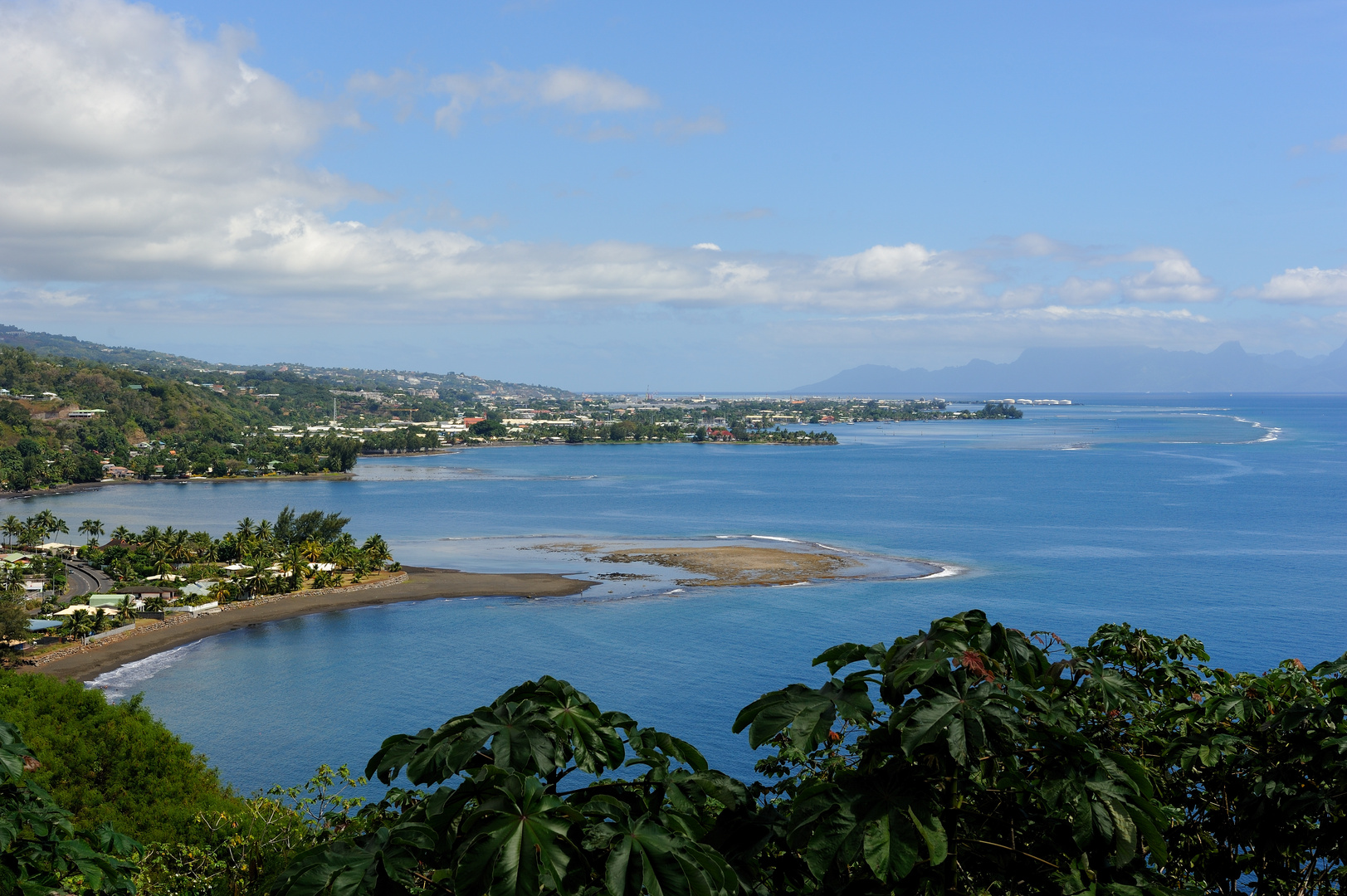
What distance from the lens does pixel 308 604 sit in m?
36.0

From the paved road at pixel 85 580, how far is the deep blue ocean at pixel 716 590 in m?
8.57

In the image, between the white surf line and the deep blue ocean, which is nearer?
the deep blue ocean

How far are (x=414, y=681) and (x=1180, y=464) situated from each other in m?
78.9

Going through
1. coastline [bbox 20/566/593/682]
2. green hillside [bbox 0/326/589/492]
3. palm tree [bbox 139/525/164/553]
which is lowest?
coastline [bbox 20/566/593/682]

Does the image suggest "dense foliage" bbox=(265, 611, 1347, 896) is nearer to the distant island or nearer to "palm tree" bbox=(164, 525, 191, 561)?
"palm tree" bbox=(164, 525, 191, 561)

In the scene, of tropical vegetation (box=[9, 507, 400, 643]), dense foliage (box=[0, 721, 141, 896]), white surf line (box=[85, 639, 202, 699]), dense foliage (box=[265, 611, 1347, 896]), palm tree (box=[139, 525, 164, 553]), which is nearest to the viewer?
dense foliage (box=[265, 611, 1347, 896])

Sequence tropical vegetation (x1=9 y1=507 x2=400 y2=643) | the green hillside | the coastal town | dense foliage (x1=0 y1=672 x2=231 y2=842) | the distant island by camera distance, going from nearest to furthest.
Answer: dense foliage (x1=0 y1=672 x2=231 y2=842)
the coastal town
tropical vegetation (x1=9 y1=507 x2=400 y2=643)
the green hillside
the distant island

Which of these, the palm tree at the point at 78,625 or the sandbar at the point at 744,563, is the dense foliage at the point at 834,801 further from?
the sandbar at the point at 744,563

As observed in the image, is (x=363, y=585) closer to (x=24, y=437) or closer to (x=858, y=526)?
(x=858, y=526)

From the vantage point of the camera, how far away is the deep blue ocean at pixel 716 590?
24.4 meters

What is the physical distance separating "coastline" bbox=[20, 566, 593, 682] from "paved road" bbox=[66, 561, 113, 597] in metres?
5.47

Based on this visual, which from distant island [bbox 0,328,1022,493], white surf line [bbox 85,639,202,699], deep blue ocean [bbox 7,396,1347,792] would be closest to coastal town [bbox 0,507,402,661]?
white surf line [bbox 85,639,202,699]

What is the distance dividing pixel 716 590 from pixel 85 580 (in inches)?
1015

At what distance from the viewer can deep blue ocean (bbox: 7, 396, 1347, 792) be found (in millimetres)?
24359
